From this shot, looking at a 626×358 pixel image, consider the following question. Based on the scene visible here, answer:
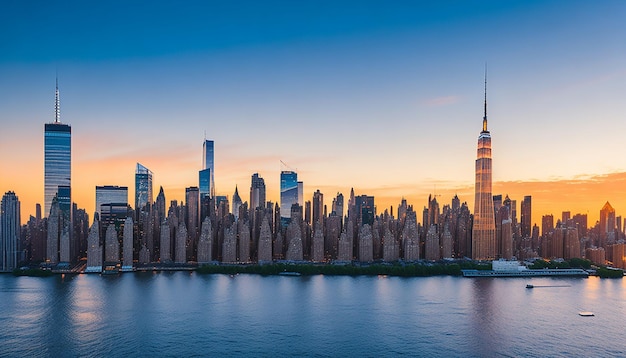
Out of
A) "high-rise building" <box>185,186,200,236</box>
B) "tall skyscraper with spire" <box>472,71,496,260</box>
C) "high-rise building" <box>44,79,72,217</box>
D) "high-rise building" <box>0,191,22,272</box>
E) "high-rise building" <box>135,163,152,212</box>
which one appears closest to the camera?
"high-rise building" <box>0,191,22,272</box>

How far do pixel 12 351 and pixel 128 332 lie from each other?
5344 millimetres

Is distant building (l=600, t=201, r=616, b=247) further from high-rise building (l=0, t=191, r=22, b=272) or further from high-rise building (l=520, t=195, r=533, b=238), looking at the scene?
high-rise building (l=0, t=191, r=22, b=272)

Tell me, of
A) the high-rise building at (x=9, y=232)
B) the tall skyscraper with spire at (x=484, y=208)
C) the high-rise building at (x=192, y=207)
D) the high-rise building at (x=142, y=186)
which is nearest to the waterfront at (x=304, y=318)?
the high-rise building at (x=9, y=232)

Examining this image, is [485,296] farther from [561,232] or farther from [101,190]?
[101,190]

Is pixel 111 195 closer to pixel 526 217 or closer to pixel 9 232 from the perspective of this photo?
pixel 9 232

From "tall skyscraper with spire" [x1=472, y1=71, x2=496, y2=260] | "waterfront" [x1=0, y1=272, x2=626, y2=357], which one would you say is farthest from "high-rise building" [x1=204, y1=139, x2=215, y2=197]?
"waterfront" [x1=0, y1=272, x2=626, y2=357]

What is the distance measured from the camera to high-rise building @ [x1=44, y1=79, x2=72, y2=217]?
82812 millimetres

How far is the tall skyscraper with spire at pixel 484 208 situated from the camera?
6675 centimetres

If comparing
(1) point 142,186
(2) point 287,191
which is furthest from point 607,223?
(1) point 142,186

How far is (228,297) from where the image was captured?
119 feet

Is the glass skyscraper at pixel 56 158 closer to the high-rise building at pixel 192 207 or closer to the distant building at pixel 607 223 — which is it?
the high-rise building at pixel 192 207

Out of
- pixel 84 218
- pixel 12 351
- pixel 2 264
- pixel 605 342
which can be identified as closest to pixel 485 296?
pixel 605 342

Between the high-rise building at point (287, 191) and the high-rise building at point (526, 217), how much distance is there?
1714 inches

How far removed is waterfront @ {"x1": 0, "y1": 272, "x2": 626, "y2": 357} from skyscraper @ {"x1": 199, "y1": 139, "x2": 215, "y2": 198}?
5529cm
